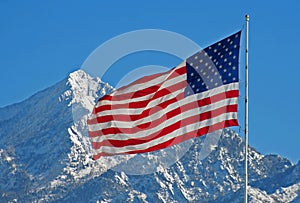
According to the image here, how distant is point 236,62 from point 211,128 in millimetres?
3174

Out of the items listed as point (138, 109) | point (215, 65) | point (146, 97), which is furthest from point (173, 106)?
point (215, 65)

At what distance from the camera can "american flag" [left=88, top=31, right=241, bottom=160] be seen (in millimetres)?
52250

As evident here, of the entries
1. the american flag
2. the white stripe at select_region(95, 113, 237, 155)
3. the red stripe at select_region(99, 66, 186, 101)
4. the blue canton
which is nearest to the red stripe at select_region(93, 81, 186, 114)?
the american flag

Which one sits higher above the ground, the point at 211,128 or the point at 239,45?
the point at 239,45

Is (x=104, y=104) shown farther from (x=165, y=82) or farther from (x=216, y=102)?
(x=216, y=102)

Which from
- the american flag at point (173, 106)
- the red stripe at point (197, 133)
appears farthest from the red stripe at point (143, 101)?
the red stripe at point (197, 133)

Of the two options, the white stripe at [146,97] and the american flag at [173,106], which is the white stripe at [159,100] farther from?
the white stripe at [146,97]

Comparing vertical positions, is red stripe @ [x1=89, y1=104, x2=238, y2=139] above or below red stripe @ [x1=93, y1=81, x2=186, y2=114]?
below

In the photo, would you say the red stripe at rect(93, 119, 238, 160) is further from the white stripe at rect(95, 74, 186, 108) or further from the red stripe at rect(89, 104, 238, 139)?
the white stripe at rect(95, 74, 186, 108)

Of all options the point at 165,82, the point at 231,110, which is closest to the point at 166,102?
the point at 165,82

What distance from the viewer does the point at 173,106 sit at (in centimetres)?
5519

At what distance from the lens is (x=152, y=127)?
55.6m

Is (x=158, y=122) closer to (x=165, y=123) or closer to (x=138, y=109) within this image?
(x=165, y=123)

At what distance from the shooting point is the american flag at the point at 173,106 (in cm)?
5225
